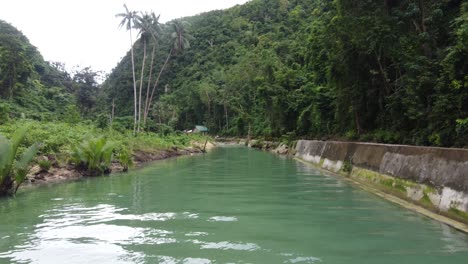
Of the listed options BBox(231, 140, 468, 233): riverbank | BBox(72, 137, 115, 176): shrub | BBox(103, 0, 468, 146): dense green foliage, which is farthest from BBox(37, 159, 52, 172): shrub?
BBox(103, 0, 468, 146): dense green foliage

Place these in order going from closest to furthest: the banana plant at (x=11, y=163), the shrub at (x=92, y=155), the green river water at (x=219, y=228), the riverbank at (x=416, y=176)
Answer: the green river water at (x=219, y=228)
the riverbank at (x=416, y=176)
the banana plant at (x=11, y=163)
the shrub at (x=92, y=155)

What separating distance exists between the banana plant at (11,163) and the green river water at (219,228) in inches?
22.2

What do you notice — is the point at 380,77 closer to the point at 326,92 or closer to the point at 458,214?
the point at 326,92

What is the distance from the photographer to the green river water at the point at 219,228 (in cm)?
607

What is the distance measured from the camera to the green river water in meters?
6.07

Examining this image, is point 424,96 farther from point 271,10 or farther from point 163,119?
point 271,10

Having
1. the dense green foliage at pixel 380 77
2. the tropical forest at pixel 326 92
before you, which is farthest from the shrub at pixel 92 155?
the dense green foliage at pixel 380 77

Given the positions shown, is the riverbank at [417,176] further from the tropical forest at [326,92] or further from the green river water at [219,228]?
the tropical forest at [326,92]

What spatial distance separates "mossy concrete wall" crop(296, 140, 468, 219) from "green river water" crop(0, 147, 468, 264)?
62cm

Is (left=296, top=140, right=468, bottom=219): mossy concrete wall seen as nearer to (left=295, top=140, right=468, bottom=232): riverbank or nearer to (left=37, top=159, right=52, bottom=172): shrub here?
(left=295, top=140, right=468, bottom=232): riverbank

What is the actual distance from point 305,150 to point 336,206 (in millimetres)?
17893

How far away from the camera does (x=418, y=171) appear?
10.0 meters

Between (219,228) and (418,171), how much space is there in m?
5.53

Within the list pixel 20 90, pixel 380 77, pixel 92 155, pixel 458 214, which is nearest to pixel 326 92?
pixel 380 77
